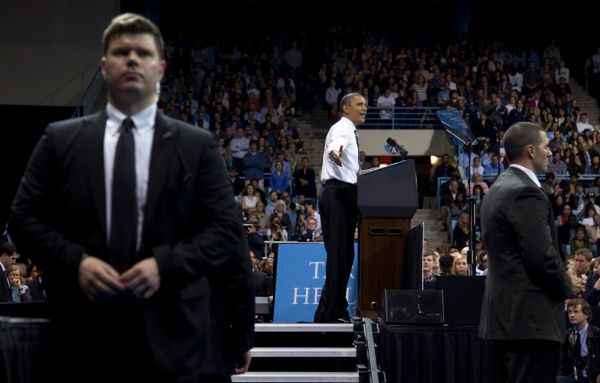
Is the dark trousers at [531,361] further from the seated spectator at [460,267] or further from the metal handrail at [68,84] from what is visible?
the metal handrail at [68,84]

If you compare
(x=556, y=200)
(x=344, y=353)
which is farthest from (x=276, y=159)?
(x=344, y=353)

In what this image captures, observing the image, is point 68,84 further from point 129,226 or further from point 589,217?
point 129,226

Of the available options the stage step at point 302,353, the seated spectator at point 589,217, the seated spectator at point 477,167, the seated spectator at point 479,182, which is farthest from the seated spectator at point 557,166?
the stage step at point 302,353

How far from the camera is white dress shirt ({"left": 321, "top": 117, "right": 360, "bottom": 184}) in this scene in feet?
27.8

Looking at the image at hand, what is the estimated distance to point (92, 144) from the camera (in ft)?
10.1

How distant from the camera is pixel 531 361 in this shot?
5.31 metres

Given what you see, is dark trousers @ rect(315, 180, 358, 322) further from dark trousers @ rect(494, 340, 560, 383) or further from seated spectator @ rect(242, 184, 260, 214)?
seated spectator @ rect(242, 184, 260, 214)

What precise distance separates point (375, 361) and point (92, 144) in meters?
5.22

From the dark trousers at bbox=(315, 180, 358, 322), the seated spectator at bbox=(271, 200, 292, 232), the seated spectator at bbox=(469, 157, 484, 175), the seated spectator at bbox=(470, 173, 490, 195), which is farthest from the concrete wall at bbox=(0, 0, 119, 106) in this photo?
the dark trousers at bbox=(315, 180, 358, 322)

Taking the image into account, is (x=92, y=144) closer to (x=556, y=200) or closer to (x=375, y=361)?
(x=375, y=361)

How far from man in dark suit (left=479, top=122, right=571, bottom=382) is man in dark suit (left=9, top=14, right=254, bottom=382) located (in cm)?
242

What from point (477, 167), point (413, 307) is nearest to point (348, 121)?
point (413, 307)

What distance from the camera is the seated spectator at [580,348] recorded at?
27.0ft

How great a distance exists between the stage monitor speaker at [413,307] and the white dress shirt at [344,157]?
1.02 meters
